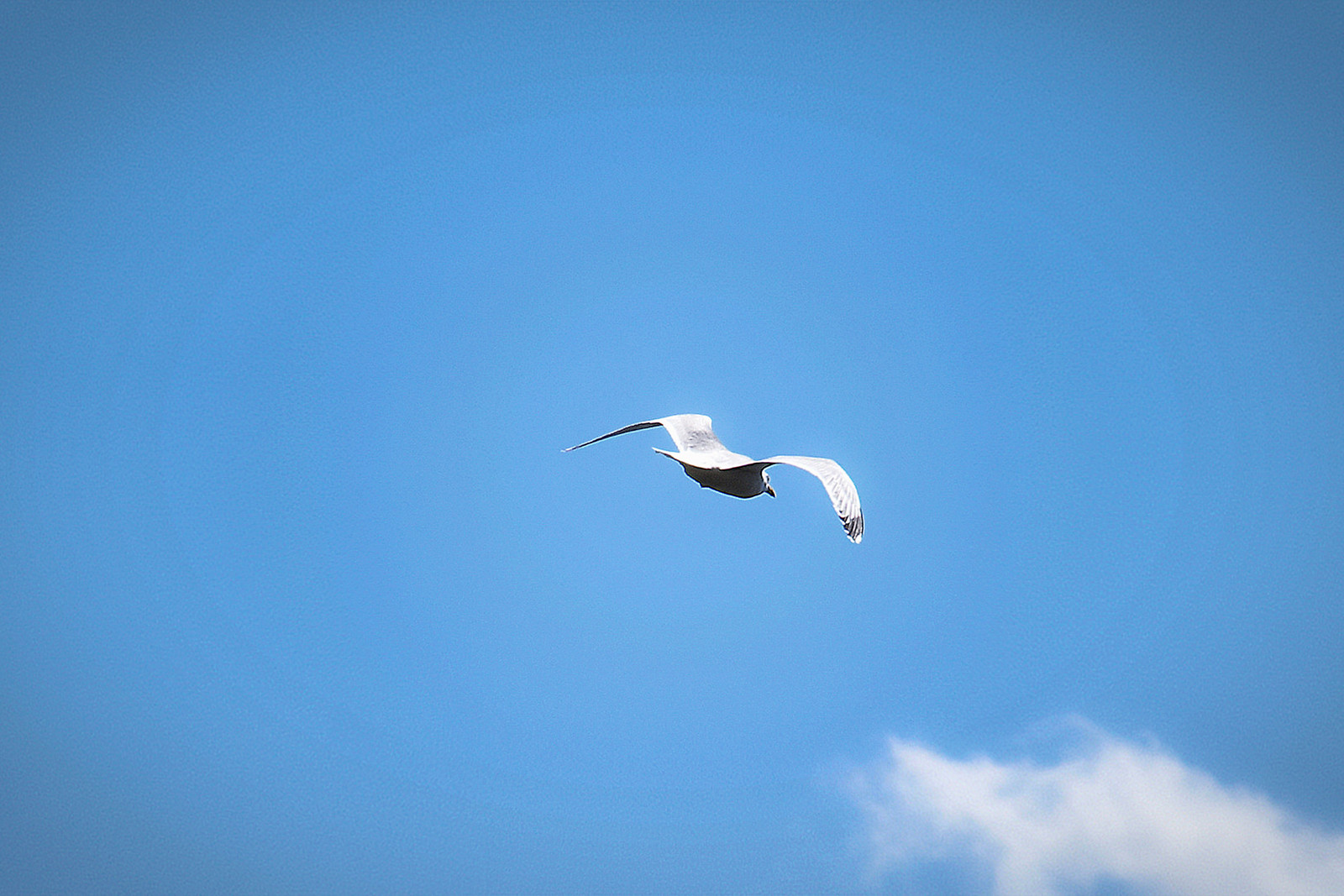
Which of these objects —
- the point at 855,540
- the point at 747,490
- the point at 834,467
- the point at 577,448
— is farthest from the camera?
the point at 577,448

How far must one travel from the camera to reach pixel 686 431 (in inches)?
361

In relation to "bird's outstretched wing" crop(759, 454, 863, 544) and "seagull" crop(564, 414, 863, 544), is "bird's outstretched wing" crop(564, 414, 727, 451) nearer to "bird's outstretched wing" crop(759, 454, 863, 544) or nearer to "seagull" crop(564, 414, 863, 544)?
"seagull" crop(564, 414, 863, 544)

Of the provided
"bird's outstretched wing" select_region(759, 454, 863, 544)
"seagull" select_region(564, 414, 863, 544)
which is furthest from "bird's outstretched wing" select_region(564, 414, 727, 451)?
"bird's outstretched wing" select_region(759, 454, 863, 544)

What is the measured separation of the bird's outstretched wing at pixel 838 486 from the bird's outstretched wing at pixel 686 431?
1633 millimetres

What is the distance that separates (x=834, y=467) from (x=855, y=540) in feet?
2.46

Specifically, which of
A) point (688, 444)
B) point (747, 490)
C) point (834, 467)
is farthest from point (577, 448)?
point (834, 467)

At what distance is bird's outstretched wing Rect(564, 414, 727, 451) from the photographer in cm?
888

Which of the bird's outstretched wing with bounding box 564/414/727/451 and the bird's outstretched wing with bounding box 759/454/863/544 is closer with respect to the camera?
the bird's outstretched wing with bounding box 759/454/863/544

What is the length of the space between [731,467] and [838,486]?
3.48ft

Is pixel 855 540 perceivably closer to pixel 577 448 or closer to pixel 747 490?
pixel 747 490

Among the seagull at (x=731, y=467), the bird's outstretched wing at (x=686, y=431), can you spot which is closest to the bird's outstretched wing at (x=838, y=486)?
the seagull at (x=731, y=467)

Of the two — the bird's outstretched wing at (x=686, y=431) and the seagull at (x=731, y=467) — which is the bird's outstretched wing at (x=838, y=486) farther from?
the bird's outstretched wing at (x=686, y=431)

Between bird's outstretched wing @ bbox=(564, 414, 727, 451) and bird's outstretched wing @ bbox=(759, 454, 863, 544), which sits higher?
bird's outstretched wing @ bbox=(564, 414, 727, 451)

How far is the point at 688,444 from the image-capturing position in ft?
29.1
